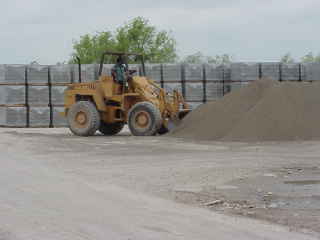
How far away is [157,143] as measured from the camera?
18656 mm

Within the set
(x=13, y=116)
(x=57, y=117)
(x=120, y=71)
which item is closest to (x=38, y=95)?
(x=57, y=117)

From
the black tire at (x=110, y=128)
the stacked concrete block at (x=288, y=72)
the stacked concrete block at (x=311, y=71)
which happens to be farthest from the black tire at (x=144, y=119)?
the stacked concrete block at (x=311, y=71)

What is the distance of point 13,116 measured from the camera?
89.1 ft

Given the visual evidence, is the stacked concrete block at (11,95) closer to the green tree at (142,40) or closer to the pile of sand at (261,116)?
the pile of sand at (261,116)

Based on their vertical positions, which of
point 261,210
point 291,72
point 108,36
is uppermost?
point 108,36

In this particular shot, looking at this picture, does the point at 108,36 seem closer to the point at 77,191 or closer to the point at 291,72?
the point at 291,72

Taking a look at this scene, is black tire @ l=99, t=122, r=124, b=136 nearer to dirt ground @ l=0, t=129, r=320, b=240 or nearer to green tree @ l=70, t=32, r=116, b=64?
dirt ground @ l=0, t=129, r=320, b=240

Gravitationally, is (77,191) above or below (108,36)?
below

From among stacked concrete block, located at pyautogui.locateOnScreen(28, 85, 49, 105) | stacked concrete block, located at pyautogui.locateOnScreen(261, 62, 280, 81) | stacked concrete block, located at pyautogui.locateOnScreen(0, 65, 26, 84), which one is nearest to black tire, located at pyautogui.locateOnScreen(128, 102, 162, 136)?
stacked concrete block, located at pyautogui.locateOnScreen(28, 85, 49, 105)

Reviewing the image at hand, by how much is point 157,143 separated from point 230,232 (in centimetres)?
1188

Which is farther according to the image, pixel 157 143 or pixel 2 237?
pixel 157 143

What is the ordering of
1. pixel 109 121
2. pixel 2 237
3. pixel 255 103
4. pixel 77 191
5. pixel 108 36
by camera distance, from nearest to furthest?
pixel 2 237
pixel 77 191
pixel 255 103
pixel 109 121
pixel 108 36

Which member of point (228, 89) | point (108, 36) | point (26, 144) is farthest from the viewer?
point (108, 36)

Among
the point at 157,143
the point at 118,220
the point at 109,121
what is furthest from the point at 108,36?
the point at 118,220
